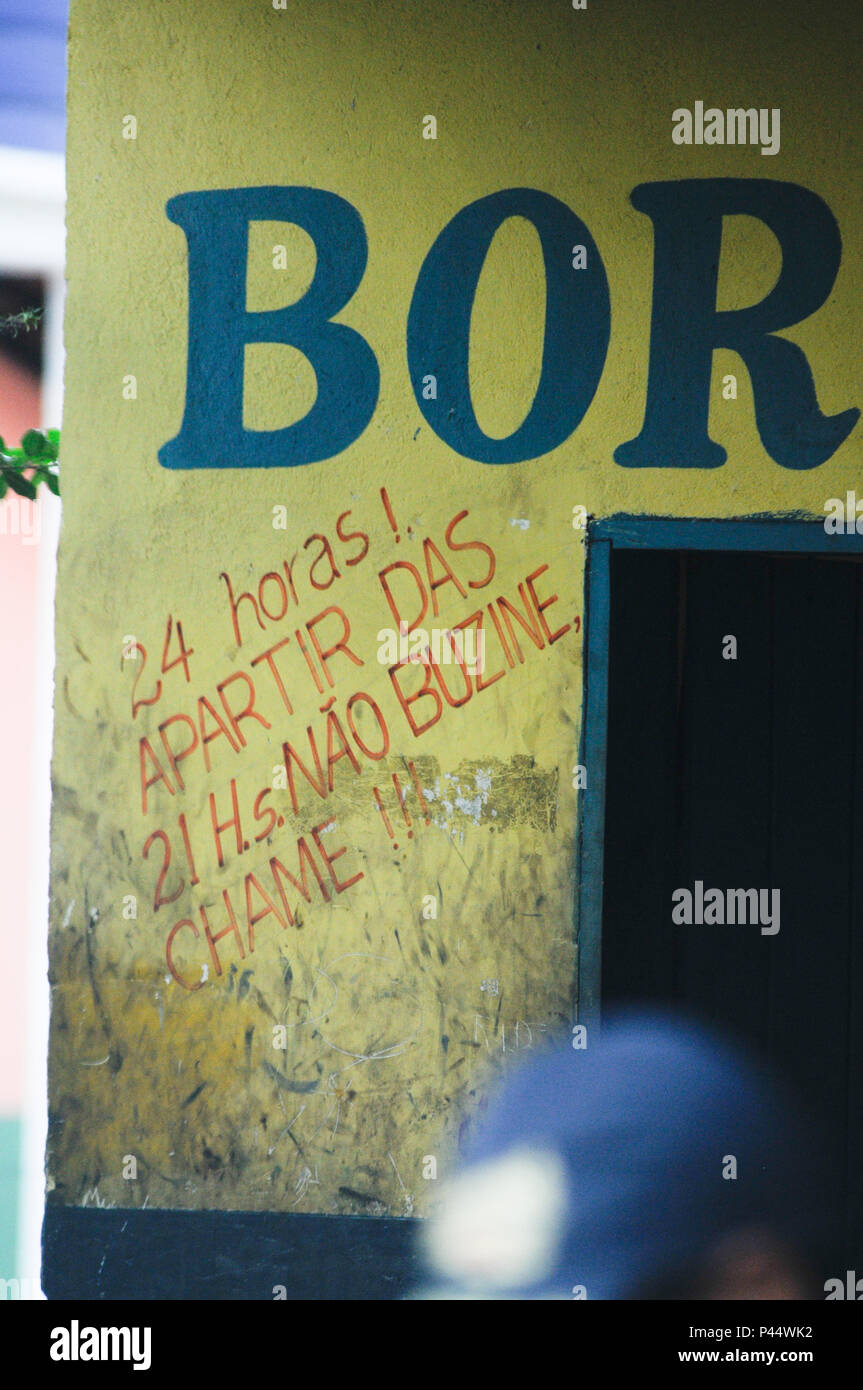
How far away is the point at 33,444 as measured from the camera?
10.4 ft

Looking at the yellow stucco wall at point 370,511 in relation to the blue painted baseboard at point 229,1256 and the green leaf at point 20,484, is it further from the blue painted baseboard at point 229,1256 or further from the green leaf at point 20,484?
the green leaf at point 20,484

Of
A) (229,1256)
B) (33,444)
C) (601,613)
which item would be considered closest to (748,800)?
(601,613)

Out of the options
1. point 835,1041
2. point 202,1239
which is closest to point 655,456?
point 835,1041

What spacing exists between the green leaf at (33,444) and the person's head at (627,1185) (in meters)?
2.31

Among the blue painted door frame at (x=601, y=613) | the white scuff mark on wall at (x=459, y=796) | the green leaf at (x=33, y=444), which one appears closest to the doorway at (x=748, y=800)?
the blue painted door frame at (x=601, y=613)

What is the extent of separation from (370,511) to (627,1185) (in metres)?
1.98

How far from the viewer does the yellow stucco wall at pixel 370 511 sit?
2842 millimetres

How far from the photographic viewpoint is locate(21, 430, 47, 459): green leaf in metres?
3.15

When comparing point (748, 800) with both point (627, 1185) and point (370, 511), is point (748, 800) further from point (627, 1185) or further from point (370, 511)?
point (370, 511)

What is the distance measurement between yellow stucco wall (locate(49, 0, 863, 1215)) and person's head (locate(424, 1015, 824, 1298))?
0.15m

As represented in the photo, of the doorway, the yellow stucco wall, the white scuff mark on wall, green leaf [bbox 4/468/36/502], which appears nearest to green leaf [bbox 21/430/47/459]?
green leaf [bbox 4/468/36/502]

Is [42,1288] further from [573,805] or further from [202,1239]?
[573,805]

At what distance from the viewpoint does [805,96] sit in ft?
9.31

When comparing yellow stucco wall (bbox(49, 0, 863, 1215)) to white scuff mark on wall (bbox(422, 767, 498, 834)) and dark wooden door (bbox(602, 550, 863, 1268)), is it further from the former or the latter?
dark wooden door (bbox(602, 550, 863, 1268))
